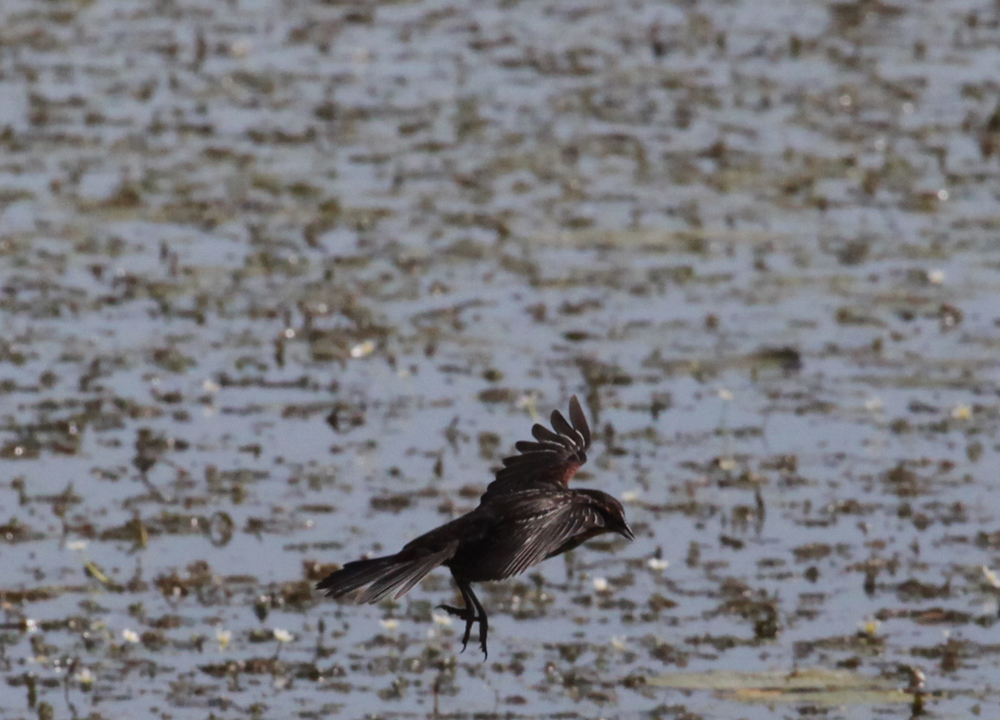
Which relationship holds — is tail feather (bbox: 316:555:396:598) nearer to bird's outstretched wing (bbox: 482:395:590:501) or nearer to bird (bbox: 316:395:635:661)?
bird (bbox: 316:395:635:661)

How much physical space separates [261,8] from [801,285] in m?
8.08

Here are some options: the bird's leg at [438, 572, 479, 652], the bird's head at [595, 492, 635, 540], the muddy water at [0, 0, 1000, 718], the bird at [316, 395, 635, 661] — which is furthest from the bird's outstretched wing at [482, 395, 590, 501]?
the muddy water at [0, 0, 1000, 718]

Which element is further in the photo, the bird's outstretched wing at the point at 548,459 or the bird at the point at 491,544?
the bird's outstretched wing at the point at 548,459

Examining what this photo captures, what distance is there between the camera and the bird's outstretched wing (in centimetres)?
664

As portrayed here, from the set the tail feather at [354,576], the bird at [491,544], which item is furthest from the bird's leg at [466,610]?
the tail feather at [354,576]

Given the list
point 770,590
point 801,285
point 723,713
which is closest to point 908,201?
point 801,285

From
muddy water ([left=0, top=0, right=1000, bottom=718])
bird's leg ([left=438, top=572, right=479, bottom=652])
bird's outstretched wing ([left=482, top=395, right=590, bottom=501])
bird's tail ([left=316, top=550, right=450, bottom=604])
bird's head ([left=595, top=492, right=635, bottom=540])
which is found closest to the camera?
bird's leg ([left=438, top=572, right=479, bottom=652])

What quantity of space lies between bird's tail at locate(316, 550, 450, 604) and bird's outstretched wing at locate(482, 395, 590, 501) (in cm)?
51

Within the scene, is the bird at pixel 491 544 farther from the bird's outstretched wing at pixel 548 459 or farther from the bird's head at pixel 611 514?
the bird's outstretched wing at pixel 548 459

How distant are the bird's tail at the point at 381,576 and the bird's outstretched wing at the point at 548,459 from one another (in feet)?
1.67

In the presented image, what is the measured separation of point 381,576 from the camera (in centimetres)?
612

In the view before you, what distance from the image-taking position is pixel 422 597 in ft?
28.9

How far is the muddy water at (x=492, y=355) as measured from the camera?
8.20m

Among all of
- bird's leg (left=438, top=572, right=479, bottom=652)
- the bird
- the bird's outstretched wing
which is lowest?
bird's leg (left=438, top=572, right=479, bottom=652)
